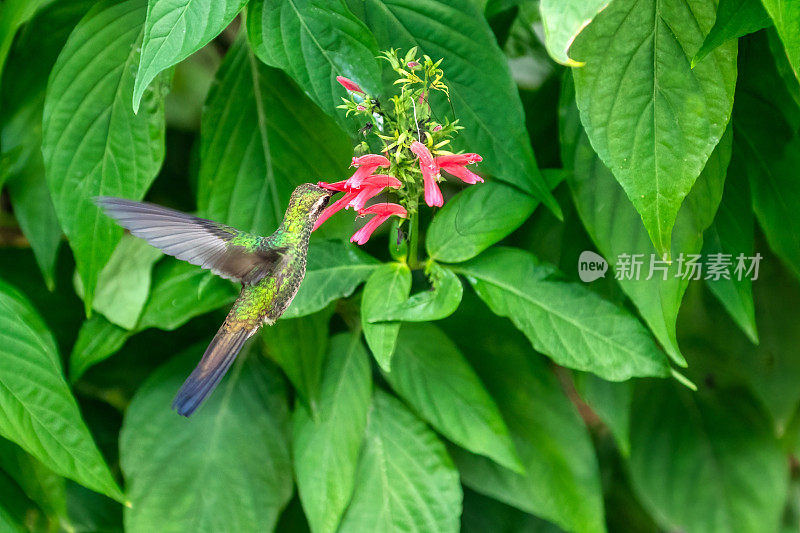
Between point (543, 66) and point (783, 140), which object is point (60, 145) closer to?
point (543, 66)

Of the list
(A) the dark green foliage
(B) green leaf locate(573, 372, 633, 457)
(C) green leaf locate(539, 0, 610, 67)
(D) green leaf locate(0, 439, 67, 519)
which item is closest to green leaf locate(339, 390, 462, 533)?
(A) the dark green foliage

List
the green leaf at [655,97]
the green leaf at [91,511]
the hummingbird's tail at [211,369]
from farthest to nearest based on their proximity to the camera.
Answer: the green leaf at [91,511]
the green leaf at [655,97]
the hummingbird's tail at [211,369]

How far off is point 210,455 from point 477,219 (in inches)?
11.4

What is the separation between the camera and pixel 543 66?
0.60 m

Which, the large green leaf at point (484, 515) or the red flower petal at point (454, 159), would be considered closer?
the red flower petal at point (454, 159)

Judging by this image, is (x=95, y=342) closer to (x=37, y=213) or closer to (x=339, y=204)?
(x=37, y=213)

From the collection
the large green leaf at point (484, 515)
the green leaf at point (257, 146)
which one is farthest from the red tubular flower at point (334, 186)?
the large green leaf at point (484, 515)

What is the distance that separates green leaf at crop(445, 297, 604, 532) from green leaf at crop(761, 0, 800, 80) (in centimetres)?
31

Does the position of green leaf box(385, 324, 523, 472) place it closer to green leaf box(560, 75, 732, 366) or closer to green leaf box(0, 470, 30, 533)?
green leaf box(560, 75, 732, 366)

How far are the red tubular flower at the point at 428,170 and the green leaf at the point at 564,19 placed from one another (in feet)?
0.25

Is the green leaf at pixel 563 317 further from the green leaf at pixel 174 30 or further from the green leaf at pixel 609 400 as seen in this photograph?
the green leaf at pixel 174 30

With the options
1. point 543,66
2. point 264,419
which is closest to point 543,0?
point 543,66

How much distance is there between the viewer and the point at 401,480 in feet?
1.76

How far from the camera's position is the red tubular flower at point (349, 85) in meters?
0.34
